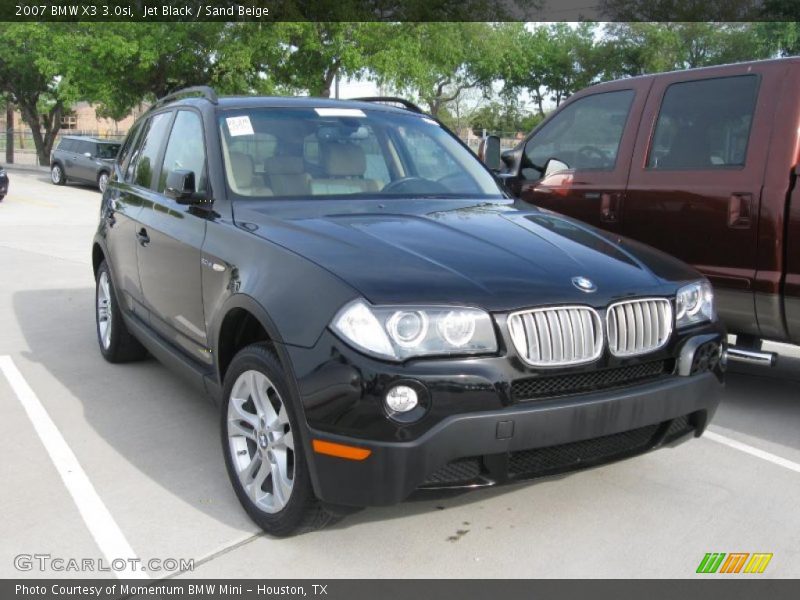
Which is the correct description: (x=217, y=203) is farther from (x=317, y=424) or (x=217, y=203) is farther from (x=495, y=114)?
(x=495, y=114)

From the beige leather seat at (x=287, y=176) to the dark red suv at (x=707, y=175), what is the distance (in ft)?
7.36

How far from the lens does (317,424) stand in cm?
289

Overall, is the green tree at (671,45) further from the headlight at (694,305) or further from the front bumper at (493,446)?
the front bumper at (493,446)

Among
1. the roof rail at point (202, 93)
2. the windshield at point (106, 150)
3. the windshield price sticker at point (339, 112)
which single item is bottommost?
the windshield at point (106, 150)

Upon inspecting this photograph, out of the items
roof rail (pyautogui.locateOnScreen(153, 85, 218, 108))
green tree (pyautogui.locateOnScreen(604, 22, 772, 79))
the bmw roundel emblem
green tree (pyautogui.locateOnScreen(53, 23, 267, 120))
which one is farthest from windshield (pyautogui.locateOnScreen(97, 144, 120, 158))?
green tree (pyautogui.locateOnScreen(604, 22, 772, 79))

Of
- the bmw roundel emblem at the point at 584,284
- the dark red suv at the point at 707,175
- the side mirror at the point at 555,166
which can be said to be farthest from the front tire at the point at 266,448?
the side mirror at the point at 555,166

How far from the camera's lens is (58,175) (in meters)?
28.5

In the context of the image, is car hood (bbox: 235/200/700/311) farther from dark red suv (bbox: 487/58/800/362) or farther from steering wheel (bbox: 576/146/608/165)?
steering wheel (bbox: 576/146/608/165)

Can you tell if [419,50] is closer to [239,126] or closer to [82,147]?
[82,147]

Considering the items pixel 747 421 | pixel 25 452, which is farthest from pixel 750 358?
pixel 25 452

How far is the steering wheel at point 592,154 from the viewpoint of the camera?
5734mm

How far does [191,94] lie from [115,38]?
25.3 meters

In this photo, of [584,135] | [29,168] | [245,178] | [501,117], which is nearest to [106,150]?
[29,168]

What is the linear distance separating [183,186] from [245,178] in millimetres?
296
